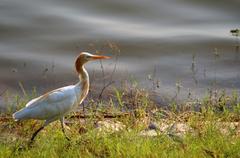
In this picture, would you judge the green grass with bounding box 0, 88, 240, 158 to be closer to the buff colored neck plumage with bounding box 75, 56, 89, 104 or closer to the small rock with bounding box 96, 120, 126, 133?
the small rock with bounding box 96, 120, 126, 133

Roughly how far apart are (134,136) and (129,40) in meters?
4.13

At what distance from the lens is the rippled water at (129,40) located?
841 cm

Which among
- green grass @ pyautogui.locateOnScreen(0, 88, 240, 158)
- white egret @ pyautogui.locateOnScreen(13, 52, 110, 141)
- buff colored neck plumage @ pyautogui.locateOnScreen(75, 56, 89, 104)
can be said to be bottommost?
green grass @ pyautogui.locateOnScreen(0, 88, 240, 158)

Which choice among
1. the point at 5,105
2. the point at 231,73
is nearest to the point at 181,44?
the point at 231,73

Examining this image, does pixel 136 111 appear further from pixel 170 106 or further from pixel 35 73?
pixel 35 73

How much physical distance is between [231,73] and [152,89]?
118 cm

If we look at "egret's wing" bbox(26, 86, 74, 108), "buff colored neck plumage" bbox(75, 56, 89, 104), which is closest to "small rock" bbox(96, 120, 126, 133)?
"buff colored neck plumage" bbox(75, 56, 89, 104)

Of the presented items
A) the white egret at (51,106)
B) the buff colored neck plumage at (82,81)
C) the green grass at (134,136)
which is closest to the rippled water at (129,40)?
the green grass at (134,136)

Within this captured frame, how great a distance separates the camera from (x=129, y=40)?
31.0 ft

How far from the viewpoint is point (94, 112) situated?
6648 mm

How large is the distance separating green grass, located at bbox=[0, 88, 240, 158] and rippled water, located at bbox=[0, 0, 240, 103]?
1.32m

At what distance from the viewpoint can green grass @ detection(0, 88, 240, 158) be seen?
5008 mm

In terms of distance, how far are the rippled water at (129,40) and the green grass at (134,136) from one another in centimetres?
132

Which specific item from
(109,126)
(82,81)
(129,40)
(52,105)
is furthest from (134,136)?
(129,40)
